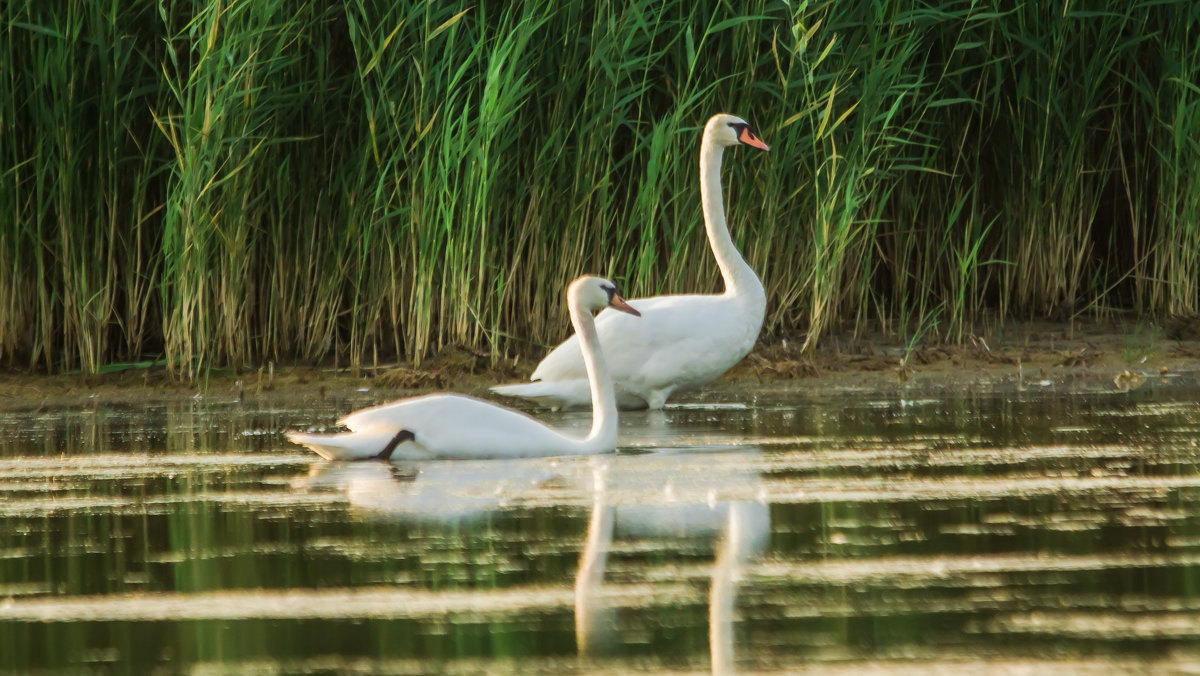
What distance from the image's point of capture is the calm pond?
11.9ft

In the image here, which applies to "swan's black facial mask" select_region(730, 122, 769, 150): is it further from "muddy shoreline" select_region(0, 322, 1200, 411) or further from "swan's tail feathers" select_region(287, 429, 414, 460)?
"swan's tail feathers" select_region(287, 429, 414, 460)

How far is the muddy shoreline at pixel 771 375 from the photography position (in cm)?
944

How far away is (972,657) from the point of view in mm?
3449

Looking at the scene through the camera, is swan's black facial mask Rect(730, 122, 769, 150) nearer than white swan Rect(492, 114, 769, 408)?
No

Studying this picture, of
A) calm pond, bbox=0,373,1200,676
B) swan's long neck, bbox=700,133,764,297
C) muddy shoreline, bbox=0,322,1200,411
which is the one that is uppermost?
swan's long neck, bbox=700,133,764,297

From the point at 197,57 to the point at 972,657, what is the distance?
7.64 m

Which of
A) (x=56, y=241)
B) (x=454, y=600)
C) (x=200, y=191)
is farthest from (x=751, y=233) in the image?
(x=454, y=600)

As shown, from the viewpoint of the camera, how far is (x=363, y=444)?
6.79 metres

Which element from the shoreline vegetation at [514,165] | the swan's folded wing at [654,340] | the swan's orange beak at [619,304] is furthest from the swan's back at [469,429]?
the shoreline vegetation at [514,165]

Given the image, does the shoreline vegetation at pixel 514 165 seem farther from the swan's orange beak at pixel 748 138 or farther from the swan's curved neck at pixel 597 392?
the swan's curved neck at pixel 597 392

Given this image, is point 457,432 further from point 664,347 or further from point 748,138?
point 748,138

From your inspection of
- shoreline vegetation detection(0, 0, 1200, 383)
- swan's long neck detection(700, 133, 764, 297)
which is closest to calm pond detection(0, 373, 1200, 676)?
swan's long neck detection(700, 133, 764, 297)

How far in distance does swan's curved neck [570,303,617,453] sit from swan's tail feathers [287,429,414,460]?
27.9 inches

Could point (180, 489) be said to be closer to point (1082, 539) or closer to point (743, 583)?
point (743, 583)
